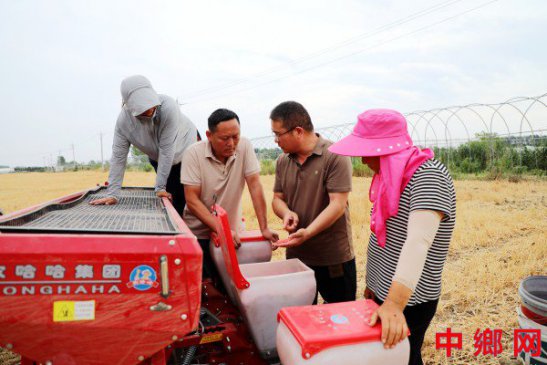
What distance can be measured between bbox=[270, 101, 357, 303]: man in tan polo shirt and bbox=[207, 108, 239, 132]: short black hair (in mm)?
353

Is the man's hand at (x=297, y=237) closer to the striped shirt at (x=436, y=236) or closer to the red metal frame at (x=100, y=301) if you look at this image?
the striped shirt at (x=436, y=236)

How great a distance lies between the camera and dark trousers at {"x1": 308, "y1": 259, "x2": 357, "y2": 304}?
2877 millimetres

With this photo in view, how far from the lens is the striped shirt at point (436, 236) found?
1.60 metres

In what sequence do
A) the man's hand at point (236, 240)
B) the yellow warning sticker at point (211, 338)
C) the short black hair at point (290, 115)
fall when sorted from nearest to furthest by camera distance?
the yellow warning sticker at point (211, 338)
the short black hair at point (290, 115)
the man's hand at point (236, 240)

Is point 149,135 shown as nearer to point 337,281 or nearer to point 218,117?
point 218,117

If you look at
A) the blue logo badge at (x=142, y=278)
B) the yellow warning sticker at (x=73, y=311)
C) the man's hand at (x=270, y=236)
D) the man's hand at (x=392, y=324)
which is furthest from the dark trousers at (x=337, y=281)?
the yellow warning sticker at (x=73, y=311)

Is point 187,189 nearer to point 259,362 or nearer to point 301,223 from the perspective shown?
point 301,223

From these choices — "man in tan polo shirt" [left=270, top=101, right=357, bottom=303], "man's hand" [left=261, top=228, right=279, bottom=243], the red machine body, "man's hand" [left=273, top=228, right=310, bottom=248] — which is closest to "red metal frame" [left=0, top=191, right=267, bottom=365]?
the red machine body

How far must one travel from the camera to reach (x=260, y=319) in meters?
2.21

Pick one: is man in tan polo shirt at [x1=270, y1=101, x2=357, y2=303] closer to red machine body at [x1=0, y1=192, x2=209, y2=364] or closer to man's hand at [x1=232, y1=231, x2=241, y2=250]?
man's hand at [x1=232, y1=231, x2=241, y2=250]

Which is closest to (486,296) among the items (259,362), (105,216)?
(259,362)

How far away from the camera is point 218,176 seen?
3.13 meters

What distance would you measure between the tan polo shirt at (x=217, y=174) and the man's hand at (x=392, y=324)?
5.95 feet

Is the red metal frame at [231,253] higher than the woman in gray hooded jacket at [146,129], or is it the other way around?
the woman in gray hooded jacket at [146,129]
